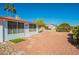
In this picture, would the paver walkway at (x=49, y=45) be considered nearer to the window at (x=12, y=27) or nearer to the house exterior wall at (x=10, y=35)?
the house exterior wall at (x=10, y=35)

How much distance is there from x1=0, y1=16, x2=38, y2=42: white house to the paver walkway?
1.94 ft

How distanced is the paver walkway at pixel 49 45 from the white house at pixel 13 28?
59 cm

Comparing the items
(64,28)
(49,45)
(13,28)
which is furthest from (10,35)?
(64,28)

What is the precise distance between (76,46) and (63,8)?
1879 mm

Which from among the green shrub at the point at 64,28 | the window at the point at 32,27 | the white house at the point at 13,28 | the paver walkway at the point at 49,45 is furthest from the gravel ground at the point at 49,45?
the window at the point at 32,27

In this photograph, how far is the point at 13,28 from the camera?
536 inches

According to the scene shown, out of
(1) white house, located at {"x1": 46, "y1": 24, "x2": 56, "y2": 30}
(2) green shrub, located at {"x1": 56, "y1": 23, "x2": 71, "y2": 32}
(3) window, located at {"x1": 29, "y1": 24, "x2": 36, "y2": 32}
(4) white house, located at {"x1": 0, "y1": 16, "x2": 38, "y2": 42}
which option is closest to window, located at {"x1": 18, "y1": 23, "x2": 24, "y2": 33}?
(4) white house, located at {"x1": 0, "y1": 16, "x2": 38, "y2": 42}

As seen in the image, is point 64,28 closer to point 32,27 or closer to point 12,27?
point 32,27

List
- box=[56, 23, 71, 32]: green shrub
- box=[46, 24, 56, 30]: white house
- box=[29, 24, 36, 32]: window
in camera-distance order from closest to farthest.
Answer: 1. box=[56, 23, 71, 32]: green shrub
2. box=[46, 24, 56, 30]: white house
3. box=[29, 24, 36, 32]: window

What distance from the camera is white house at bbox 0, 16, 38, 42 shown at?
13180 millimetres

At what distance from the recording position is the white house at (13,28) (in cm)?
1318

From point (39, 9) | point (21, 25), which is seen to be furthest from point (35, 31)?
point (39, 9)

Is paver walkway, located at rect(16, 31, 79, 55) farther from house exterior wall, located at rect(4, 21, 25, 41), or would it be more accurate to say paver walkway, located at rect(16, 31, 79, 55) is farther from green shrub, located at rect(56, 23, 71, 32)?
house exterior wall, located at rect(4, 21, 25, 41)

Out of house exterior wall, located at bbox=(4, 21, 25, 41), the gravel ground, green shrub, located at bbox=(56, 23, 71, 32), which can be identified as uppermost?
green shrub, located at bbox=(56, 23, 71, 32)
